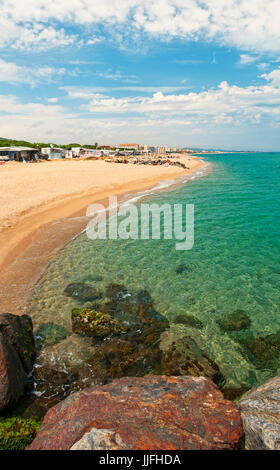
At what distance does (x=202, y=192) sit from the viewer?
115 ft

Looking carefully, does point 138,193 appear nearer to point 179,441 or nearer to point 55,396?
point 55,396

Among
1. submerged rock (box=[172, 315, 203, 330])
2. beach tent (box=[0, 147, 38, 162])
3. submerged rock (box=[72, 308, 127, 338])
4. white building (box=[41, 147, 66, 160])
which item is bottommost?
submerged rock (box=[172, 315, 203, 330])

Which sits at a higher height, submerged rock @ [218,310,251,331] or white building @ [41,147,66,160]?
white building @ [41,147,66,160]

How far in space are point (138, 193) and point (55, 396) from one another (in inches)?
1130

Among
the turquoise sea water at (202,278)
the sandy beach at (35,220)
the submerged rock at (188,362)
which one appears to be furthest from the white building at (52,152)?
the submerged rock at (188,362)

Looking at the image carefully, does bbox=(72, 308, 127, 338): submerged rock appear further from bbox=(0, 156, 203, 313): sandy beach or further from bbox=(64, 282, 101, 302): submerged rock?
bbox=(0, 156, 203, 313): sandy beach

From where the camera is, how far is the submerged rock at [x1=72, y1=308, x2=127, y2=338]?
8.26m

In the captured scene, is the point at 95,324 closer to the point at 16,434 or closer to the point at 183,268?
the point at 16,434

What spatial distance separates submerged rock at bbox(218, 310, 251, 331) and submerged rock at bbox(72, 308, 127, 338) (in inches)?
137

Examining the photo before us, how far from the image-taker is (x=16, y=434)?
413cm

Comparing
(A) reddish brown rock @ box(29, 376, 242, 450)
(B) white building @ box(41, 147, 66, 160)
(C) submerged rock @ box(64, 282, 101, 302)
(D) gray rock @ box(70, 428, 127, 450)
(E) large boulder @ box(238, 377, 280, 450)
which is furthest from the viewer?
(B) white building @ box(41, 147, 66, 160)

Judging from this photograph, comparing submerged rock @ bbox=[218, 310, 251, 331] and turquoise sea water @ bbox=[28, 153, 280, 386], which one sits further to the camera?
submerged rock @ bbox=[218, 310, 251, 331]

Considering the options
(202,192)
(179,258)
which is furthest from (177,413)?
(202,192)

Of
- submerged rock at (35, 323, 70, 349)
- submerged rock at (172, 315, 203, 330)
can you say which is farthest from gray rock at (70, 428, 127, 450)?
submerged rock at (172, 315, 203, 330)
